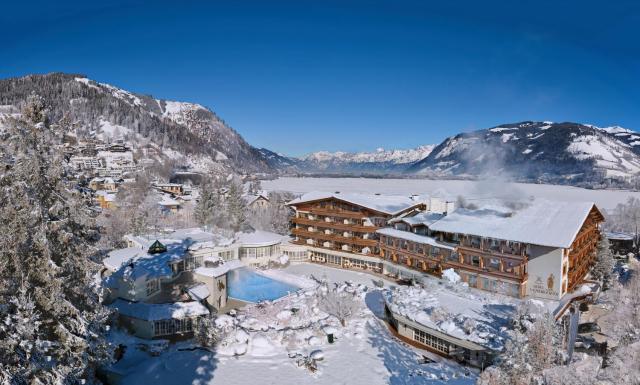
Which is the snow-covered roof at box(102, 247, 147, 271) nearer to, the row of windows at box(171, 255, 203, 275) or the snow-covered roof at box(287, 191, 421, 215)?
the row of windows at box(171, 255, 203, 275)

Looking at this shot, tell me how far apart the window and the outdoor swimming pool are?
677cm

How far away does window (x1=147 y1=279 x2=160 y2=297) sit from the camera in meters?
31.4

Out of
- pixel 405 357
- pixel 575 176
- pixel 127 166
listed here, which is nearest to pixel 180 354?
pixel 405 357

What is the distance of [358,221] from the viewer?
4741 cm

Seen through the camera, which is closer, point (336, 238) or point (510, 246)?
point (510, 246)

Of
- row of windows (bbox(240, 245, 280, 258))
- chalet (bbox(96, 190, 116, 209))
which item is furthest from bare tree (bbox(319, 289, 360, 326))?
chalet (bbox(96, 190, 116, 209))

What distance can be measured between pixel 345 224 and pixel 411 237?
9.85m

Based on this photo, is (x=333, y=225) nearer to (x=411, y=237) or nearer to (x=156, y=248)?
(x=411, y=237)

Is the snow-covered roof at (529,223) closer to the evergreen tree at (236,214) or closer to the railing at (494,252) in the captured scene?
the railing at (494,252)

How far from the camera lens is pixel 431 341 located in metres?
26.0

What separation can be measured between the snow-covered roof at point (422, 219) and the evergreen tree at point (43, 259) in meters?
33.2

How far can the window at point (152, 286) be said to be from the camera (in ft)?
103

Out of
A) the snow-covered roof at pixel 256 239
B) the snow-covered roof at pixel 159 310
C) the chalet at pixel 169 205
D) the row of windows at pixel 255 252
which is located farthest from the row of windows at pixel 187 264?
the chalet at pixel 169 205

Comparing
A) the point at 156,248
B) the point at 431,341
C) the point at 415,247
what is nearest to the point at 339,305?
the point at 431,341
